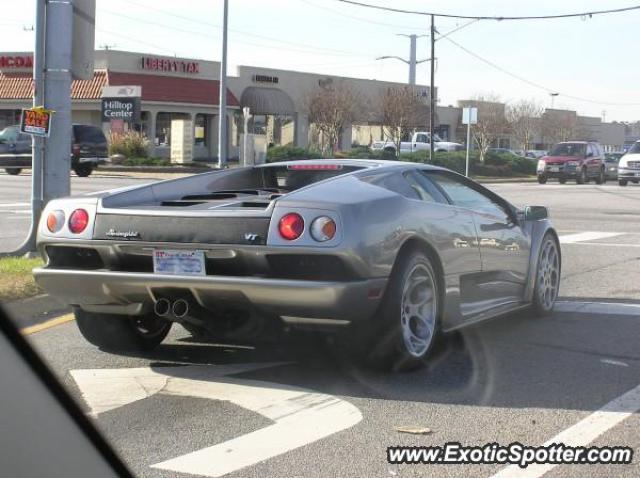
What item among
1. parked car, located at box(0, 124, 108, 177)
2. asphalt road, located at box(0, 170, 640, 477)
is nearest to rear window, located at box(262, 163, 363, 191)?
asphalt road, located at box(0, 170, 640, 477)

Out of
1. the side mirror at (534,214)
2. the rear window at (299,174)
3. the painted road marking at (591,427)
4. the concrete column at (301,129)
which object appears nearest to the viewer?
the painted road marking at (591,427)

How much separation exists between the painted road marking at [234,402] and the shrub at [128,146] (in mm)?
35876

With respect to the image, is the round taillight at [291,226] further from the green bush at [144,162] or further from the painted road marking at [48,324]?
the green bush at [144,162]

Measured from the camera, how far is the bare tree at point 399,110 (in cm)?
5347

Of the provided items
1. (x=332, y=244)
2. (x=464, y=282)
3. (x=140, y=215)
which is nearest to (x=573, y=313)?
(x=464, y=282)

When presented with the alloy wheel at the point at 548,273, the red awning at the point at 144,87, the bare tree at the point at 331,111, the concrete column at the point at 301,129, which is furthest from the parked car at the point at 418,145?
the alloy wheel at the point at 548,273

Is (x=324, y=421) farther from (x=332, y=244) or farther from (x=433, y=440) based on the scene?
(x=332, y=244)

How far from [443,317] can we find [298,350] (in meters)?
1.06

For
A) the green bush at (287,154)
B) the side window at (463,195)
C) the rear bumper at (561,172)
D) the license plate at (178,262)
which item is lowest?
the license plate at (178,262)

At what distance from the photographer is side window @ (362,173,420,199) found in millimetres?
5867

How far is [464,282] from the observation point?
6.34m

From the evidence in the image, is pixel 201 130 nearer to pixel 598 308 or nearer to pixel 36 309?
pixel 36 309

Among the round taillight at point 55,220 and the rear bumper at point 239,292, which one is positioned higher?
the round taillight at point 55,220

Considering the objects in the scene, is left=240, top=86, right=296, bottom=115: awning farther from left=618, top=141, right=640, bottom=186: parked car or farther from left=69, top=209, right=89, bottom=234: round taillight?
left=69, top=209, right=89, bottom=234: round taillight
